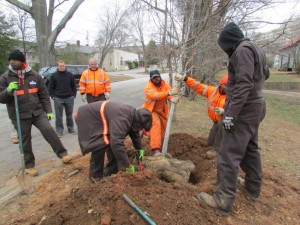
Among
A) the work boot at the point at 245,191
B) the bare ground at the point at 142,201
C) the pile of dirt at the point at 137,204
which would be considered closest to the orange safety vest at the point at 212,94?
the bare ground at the point at 142,201

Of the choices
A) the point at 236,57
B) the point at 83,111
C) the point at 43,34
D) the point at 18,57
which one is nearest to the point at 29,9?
the point at 43,34

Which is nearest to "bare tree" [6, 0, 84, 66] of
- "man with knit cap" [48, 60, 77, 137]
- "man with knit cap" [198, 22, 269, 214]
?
"man with knit cap" [48, 60, 77, 137]

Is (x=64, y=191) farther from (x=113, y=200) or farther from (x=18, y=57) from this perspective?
(x=18, y=57)

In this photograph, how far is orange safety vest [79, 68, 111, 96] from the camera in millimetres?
6312

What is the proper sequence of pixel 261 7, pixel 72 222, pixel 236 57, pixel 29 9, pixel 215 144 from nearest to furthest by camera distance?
1. pixel 72 222
2. pixel 236 57
3. pixel 215 144
4. pixel 261 7
5. pixel 29 9

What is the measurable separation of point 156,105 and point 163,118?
12.2 inches

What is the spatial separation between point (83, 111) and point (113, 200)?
144cm

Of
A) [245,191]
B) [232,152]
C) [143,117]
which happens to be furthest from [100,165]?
[245,191]

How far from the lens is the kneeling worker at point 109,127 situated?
335cm

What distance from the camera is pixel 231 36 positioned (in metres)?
2.94

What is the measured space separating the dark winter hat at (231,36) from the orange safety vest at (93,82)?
390 cm

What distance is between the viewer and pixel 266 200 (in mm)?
3539

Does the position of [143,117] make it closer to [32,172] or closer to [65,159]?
[65,159]

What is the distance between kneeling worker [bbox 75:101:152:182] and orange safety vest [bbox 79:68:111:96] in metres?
2.66
